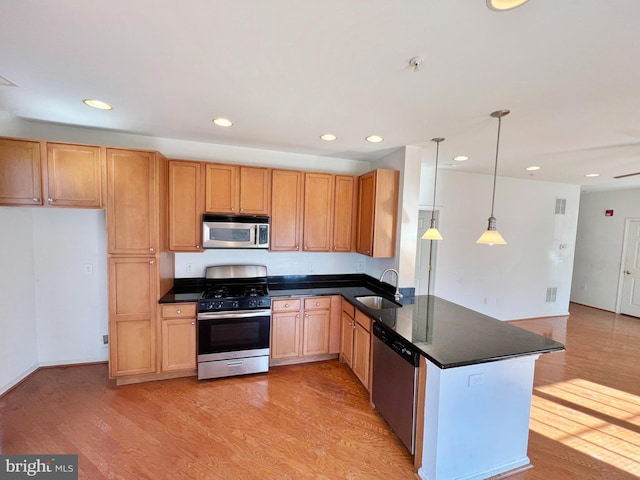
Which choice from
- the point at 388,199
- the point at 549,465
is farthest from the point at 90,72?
the point at 549,465

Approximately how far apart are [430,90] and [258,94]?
1221 millimetres

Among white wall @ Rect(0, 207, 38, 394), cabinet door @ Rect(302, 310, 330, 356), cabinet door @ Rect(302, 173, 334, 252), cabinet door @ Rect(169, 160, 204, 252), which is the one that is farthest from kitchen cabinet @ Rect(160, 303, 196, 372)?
cabinet door @ Rect(302, 173, 334, 252)

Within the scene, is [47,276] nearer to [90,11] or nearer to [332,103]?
[90,11]

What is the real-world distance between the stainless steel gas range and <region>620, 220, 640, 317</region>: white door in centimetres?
758

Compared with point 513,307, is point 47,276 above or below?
above

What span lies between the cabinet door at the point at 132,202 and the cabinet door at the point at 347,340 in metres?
2.25

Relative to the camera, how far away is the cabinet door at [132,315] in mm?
2742

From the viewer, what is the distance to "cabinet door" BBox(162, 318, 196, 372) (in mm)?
2885

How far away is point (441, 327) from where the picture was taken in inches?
87.6

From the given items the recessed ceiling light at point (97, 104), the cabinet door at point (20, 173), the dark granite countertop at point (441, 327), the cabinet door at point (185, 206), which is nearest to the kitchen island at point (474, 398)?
the dark granite countertop at point (441, 327)

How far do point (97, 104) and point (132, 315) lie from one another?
2.00 m

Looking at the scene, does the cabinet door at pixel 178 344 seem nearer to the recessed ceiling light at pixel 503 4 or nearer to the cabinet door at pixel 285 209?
the cabinet door at pixel 285 209

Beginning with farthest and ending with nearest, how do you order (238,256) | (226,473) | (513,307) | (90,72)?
(513,307), (238,256), (226,473), (90,72)

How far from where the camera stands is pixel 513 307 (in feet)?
16.8
